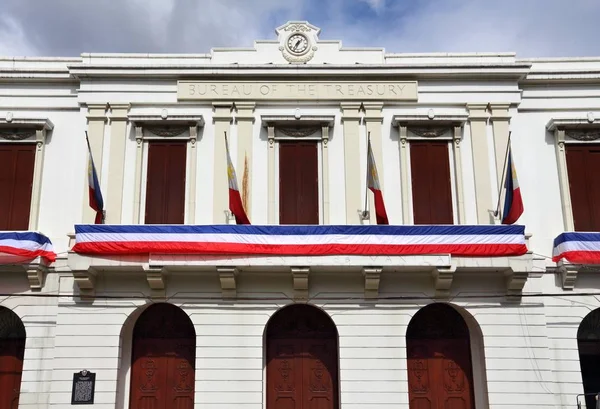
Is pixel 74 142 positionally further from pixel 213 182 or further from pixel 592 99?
pixel 592 99

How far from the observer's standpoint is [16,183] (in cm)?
1736

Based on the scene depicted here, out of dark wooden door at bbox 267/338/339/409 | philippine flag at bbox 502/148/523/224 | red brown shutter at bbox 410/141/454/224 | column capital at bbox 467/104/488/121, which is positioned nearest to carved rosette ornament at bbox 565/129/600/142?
column capital at bbox 467/104/488/121

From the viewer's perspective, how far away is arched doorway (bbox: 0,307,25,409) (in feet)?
53.7

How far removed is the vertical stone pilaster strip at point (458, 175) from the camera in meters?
17.0

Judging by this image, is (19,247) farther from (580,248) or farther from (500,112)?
(580,248)

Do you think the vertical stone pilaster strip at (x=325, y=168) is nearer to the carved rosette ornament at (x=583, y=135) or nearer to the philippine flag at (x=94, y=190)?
the philippine flag at (x=94, y=190)

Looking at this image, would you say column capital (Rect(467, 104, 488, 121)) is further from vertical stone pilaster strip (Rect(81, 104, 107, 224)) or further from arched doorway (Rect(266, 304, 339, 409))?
vertical stone pilaster strip (Rect(81, 104, 107, 224))

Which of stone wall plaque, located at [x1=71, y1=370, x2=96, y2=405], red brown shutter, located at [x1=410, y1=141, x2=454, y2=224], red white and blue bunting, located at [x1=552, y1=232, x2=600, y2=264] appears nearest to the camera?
stone wall plaque, located at [x1=71, y1=370, x2=96, y2=405]

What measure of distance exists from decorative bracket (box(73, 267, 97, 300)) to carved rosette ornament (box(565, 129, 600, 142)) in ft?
41.9

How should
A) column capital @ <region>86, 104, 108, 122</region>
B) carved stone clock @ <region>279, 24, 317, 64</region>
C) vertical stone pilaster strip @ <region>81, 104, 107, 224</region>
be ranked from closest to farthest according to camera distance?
vertical stone pilaster strip @ <region>81, 104, 107, 224</region>, column capital @ <region>86, 104, 108, 122</region>, carved stone clock @ <region>279, 24, 317, 64</region>

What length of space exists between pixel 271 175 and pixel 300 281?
9.76 feet

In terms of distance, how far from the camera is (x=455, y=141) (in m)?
17.5

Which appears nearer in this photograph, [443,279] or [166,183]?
[443,279]

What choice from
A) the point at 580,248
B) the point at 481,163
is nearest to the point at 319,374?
the point at 481,163
